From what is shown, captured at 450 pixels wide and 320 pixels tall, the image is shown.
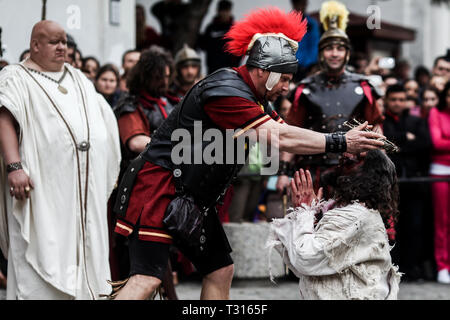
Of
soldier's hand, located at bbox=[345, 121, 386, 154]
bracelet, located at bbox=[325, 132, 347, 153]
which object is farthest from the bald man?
soldier's hand, located at bbox=[345, 121, 386, 154]

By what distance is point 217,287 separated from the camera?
4637 millimetres

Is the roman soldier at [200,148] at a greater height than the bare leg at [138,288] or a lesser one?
greater

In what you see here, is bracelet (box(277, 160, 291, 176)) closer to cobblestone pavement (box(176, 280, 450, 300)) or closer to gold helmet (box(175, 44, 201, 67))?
cobblestone pavement (box(176, 280, 450, 300))

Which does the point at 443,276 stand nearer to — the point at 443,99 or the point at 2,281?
the point at 443,99

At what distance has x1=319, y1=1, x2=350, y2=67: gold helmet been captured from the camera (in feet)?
21.7

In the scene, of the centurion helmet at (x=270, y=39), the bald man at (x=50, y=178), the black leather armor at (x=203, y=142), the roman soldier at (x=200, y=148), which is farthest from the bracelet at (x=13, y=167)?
the centurion helmet at (x=270, y=39)

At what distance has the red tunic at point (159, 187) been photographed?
13.6 feet

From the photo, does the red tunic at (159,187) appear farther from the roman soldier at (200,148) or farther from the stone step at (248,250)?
the stone step at (248,250)

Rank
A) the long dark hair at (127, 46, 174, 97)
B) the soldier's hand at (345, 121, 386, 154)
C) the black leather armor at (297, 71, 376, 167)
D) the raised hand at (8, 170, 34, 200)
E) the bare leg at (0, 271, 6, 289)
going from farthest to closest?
the bare leg at (0, 271, 6, 289) < the black leather armor at (297, 71, 376, 167) < the long dark hair at (127, 46, 174, 97) < the raised hand at (8, 170, 34, 200) < the soldier's hand at (345, 121, 386, 154)

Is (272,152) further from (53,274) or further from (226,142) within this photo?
(53,274)

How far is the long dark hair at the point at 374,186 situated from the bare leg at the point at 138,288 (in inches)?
40.0

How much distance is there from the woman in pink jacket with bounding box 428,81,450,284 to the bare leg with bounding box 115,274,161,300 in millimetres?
4405
